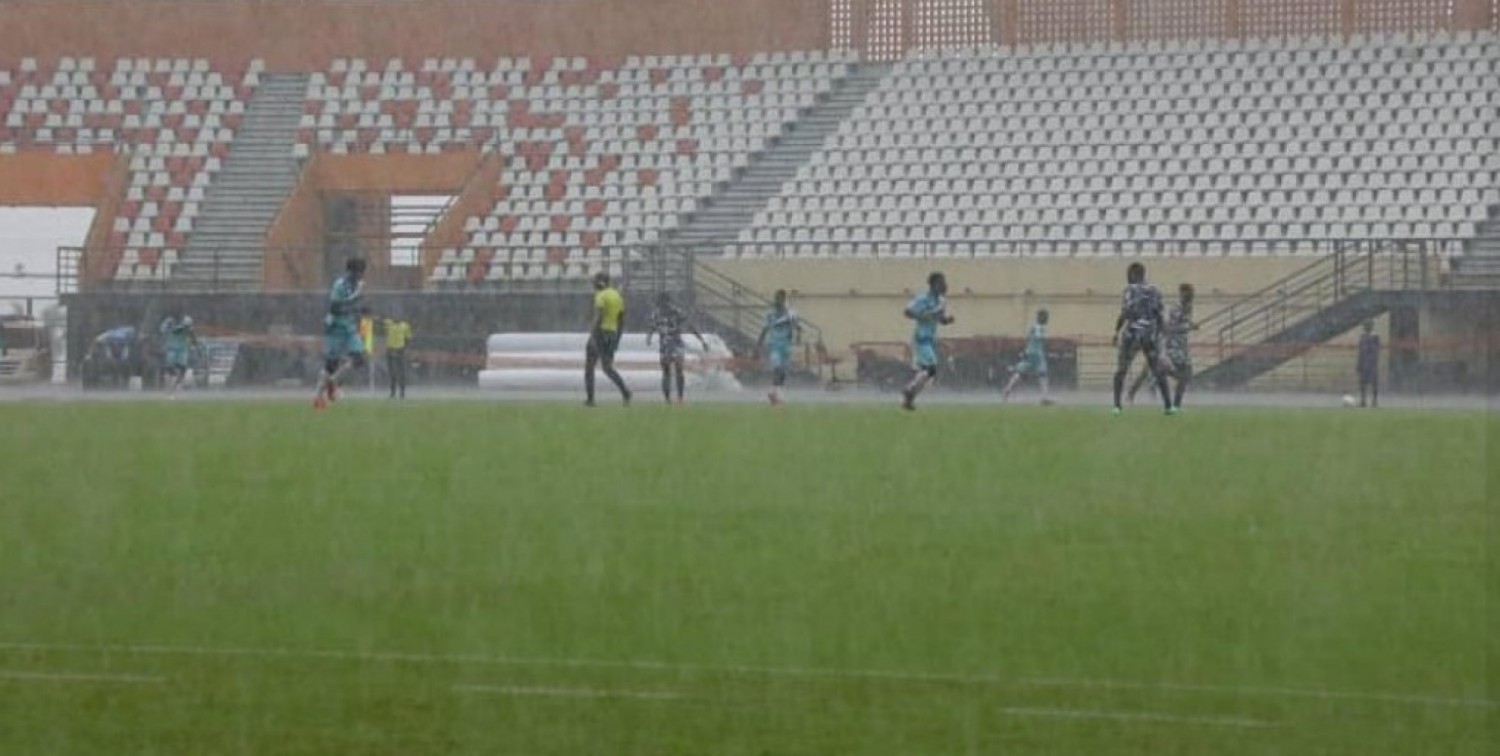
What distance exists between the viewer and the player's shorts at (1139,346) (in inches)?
1337

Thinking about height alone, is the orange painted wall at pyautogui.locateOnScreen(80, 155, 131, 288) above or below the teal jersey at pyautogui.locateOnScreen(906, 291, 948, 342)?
above

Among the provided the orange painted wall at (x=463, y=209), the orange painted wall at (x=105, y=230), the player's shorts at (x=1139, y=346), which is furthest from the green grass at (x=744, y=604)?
the orange painted wall at (x=105, y=230)

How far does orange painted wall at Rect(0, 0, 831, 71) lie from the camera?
64000 millimetres

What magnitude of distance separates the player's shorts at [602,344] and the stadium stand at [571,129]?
19.8 metres

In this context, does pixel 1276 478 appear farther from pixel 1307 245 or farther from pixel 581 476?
pixel 1307 245

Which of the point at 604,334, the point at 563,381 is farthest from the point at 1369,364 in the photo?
the point at 563,381

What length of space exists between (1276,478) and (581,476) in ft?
15.8

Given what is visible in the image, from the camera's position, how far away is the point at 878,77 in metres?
60.7

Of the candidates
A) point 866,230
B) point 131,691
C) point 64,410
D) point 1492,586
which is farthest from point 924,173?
point 131,691

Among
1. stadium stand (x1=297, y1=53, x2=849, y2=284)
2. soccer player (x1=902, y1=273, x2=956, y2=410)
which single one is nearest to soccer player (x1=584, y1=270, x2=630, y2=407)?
soccer player (x1=902, y1=273, x2=956, y2=410)

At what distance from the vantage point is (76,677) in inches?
412

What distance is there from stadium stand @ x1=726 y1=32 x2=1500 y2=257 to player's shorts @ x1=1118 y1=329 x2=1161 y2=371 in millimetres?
17841

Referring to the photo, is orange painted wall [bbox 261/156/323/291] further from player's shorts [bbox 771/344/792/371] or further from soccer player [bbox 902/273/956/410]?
soccer player [bbox 902/273/956/410]

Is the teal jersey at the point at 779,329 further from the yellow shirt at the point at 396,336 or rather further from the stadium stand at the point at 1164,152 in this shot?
the stadium stand at the point at 1164,152
